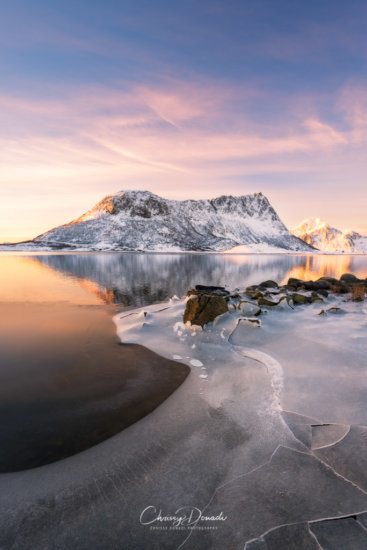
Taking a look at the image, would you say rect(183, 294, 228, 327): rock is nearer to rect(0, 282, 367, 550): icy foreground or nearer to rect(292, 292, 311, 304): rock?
rect(0, 282, 367, 550): icy foreground

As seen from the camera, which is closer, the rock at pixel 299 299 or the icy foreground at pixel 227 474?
the icy foreground at pixel 227 474

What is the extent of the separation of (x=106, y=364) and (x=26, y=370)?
2.32 metres

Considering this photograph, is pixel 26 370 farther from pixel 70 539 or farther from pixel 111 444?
pixel 70 539

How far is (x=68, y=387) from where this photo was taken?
676 centimetres

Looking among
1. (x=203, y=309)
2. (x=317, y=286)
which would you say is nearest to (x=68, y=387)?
(x=203, y=309)

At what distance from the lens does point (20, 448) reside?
465cm

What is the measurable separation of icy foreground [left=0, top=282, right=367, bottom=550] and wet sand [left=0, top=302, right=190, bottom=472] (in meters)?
0.39

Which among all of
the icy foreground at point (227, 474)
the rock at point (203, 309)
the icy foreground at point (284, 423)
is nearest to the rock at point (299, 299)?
the icy foreground at point (284, 423)

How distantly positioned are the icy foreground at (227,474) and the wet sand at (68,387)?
39 centimetres

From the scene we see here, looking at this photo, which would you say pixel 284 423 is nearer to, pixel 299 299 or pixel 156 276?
pixel 299 299

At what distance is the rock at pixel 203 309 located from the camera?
39.0 feet

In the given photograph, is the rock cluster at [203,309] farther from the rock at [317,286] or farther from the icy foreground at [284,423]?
the rock at [317,286]

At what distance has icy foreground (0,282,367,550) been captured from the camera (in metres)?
3.12

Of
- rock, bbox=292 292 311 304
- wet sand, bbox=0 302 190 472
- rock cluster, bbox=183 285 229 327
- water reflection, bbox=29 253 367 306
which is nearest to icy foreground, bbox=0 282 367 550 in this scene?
wet sand, bbox=0 302 190 472
